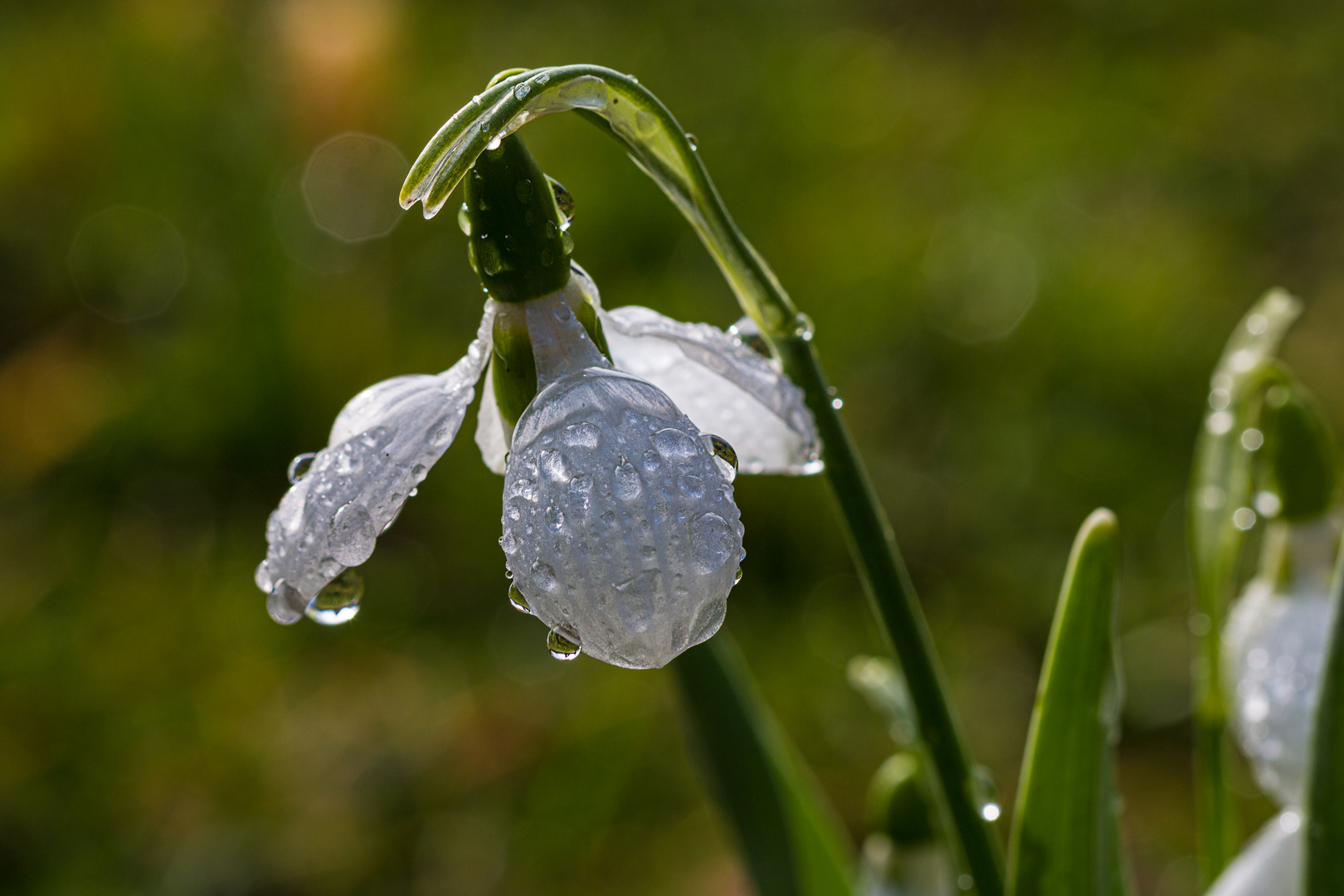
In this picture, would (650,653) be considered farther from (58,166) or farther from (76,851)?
(58,166)

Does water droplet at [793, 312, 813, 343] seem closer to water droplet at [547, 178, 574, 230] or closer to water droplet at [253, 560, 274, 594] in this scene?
water droplet at [547, 178, 574, 230]

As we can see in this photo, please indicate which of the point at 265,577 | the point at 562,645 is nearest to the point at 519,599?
the point at 562,645

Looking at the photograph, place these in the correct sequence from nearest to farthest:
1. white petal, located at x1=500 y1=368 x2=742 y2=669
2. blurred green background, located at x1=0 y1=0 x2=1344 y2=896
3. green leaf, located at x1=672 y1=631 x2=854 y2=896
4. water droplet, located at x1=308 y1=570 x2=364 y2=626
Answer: white petal, located at x1=500 y1=368 x2=742 y2=669, water droplet, located at x1=308 y1=570 x2=364 y2=626, green leaf, located at x1=672 y1=631 x2=854 y2=896, blurred green background, located at x1=0 y1=0 x2=1344 y2=896

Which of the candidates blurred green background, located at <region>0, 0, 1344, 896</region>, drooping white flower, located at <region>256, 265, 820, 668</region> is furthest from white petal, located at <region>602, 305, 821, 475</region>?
blurred green background, located at <region>0, 0, 1344, 896</region>

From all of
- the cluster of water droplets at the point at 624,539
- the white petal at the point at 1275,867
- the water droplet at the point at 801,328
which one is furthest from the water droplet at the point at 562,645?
the white petal at the point at 1275,867

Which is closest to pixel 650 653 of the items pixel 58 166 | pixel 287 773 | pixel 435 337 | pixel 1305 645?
pixel 1305 645

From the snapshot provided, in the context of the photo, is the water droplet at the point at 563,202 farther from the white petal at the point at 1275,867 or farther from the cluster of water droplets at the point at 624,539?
the white petal at the point at 1275,867
